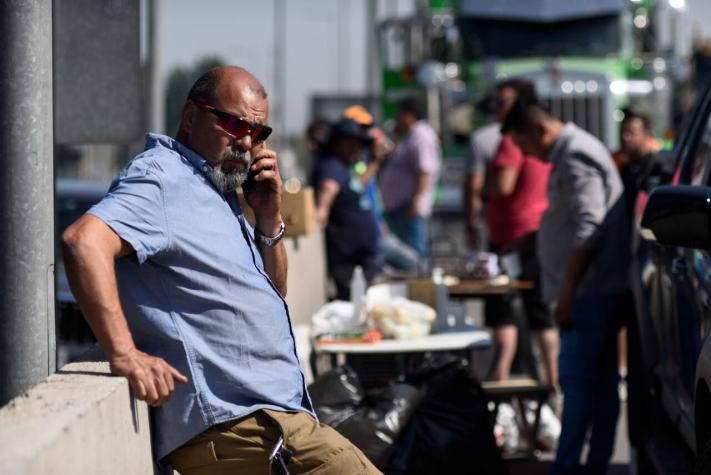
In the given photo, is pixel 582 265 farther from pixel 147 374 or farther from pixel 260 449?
pixel 147 374

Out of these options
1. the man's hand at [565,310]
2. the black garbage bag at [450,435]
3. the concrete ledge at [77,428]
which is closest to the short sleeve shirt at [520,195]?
the man's hand at [565,310]

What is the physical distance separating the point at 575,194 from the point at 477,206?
496 centimetres

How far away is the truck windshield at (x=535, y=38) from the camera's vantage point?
1827 cm

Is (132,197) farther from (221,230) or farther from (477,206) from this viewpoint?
(477,206)

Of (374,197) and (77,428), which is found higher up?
(374,197)

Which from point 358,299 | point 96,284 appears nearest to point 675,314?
point 358,299

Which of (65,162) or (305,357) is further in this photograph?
(65,162)

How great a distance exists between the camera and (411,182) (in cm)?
1315

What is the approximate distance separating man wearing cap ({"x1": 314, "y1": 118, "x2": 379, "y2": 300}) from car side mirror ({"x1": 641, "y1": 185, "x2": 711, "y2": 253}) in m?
5.49

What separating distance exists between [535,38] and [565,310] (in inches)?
481

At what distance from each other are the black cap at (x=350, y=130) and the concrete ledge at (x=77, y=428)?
6.28m

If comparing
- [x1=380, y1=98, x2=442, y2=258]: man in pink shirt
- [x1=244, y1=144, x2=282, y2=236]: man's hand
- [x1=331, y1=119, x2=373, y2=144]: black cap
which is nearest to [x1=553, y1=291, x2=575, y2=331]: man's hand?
[x1=244, y1=144, x2=282, y2=236]: man's hand

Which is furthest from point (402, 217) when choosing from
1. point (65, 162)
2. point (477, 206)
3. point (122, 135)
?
point (65, 162)

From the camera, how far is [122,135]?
4805 millimetres
